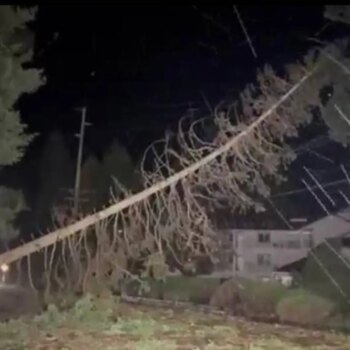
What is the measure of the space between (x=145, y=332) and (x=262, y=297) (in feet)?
2.03

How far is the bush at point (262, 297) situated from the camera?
299cm

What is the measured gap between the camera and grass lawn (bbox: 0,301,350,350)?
3021mm

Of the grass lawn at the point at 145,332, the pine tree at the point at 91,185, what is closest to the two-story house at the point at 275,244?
the grass lawn at the point at 145,332

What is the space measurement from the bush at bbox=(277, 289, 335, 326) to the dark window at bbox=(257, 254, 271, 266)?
0.20m

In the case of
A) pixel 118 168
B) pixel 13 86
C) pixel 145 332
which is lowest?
pixel 145 332

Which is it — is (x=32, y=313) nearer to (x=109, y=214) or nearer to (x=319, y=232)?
(x=109, y=214)

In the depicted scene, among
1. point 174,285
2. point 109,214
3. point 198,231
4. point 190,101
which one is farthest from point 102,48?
point 174,285

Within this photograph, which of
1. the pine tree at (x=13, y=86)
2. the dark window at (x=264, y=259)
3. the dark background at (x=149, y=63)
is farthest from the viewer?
the pine tree at (x=13, y=86)

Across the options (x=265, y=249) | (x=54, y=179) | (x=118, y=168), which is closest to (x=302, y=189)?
(x=265, y=249)

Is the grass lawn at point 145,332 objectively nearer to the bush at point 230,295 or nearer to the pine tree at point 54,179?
the bush at point 230,295

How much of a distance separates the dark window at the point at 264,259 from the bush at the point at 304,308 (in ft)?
0.65

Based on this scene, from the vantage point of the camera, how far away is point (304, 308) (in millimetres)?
2998

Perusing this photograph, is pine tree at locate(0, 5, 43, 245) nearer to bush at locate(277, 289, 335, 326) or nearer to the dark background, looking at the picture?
the dark background

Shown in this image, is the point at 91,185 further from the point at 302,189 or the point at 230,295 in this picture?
the point at 302,189
